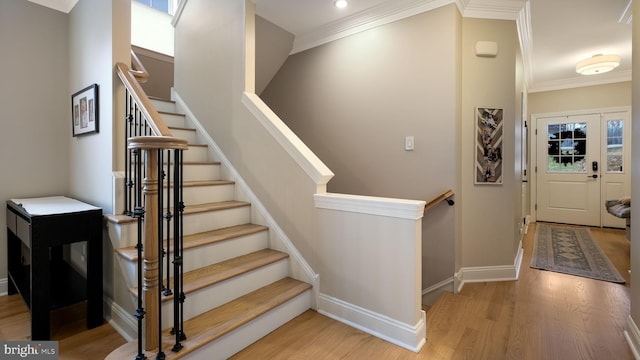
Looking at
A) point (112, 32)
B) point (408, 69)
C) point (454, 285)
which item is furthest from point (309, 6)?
point (454, 285)

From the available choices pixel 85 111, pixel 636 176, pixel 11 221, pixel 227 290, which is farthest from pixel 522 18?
pixel 11 221

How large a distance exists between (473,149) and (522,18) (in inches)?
58.0

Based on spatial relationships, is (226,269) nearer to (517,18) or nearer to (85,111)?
(85,111)

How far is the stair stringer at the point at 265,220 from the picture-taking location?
2275 millimetres

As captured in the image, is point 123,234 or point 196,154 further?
point 196,154

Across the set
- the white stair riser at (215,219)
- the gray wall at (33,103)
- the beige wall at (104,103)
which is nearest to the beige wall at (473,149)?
the white stair riser at (215,219)

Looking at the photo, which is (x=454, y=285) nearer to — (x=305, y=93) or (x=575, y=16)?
(x=305, y=93)

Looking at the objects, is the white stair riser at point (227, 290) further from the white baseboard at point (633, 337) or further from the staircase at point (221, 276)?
the white baseboard at point (633, 337)

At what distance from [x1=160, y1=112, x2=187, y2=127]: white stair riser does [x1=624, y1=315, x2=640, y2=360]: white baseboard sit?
4.02 meters

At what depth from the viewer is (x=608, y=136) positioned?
5230 mm

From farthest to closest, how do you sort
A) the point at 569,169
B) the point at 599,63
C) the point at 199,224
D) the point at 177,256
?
the point at 569,169, the point at 599,63, the point at 199,224, the point at 177,256

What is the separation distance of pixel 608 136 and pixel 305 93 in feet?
17.6

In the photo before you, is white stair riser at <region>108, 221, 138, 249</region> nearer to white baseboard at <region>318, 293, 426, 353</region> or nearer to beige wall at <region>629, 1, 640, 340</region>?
white baseboard at <region>318, 293, 426, 353</region>

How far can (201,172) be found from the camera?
112 inches
